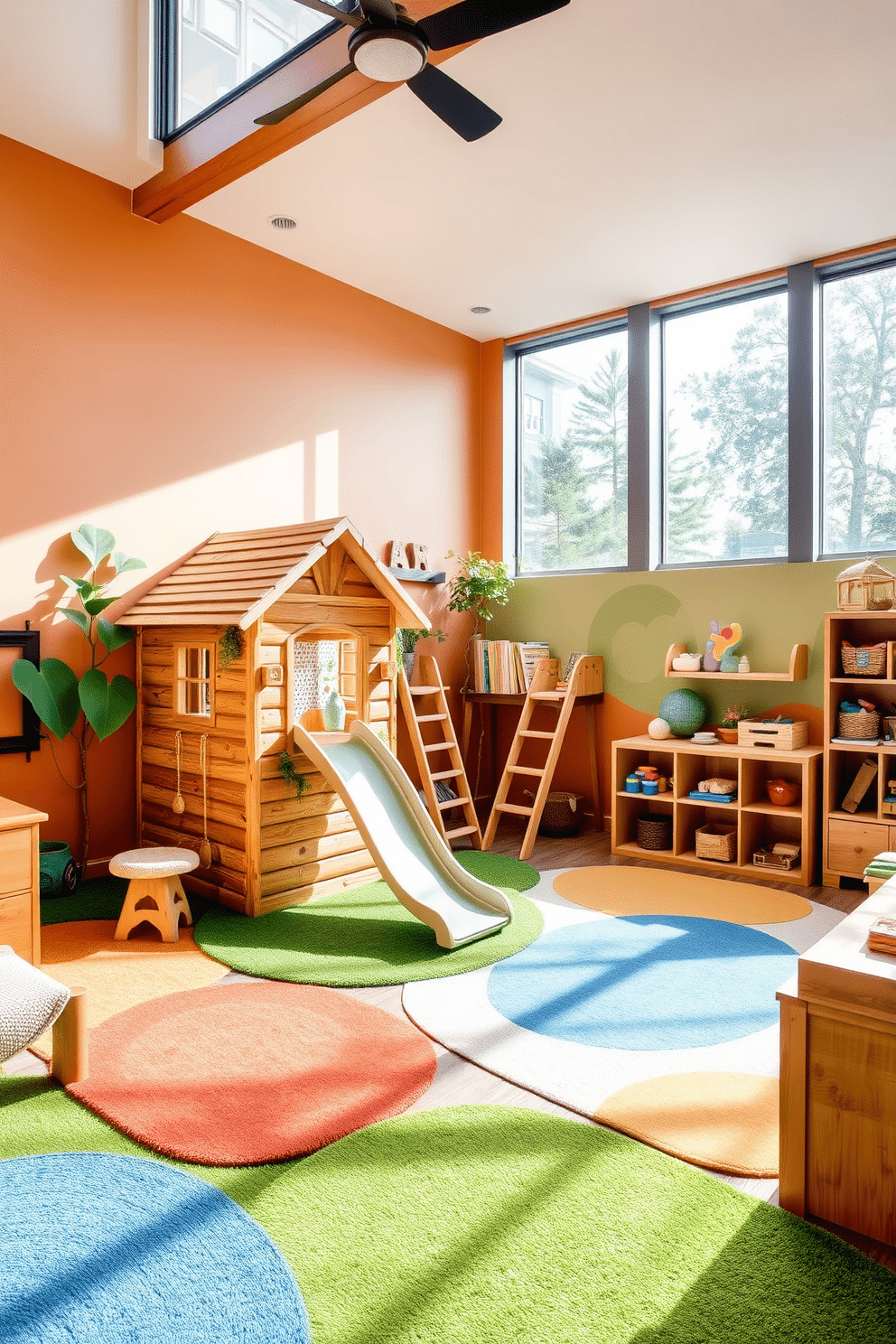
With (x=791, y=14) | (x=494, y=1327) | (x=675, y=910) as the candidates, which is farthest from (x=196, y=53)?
(x=494, y=1327)

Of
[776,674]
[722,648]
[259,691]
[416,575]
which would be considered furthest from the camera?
[416,575]

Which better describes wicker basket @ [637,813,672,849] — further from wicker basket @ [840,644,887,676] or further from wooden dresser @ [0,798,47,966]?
wooden dresser @ [0,798,47,966]

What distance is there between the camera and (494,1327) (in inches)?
63.9

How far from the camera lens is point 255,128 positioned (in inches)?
149

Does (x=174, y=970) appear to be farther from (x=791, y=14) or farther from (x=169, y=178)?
(x=791, y=14)

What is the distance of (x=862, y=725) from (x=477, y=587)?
2573 millimetres

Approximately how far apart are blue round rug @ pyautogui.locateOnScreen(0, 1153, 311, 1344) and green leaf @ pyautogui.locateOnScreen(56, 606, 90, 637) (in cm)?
258

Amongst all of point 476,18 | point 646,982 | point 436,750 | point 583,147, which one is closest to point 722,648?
point 436,750

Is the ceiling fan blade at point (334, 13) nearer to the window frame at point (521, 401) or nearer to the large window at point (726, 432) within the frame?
the large window at point (726, 432)

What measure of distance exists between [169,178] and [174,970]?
3.64 metres

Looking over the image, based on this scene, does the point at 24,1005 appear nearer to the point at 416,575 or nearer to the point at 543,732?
the point at 543,732

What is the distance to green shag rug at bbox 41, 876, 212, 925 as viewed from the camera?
386 centimetres

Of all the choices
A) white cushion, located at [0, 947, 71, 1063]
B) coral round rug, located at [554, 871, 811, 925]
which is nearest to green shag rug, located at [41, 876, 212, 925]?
white cushion, located at [0, 947, 71, 1063]

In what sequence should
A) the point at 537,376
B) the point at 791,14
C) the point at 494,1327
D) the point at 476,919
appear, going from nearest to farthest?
the point at 494,1327 → the point at 791,14 → the point at 476,919 → the point at 537,376
